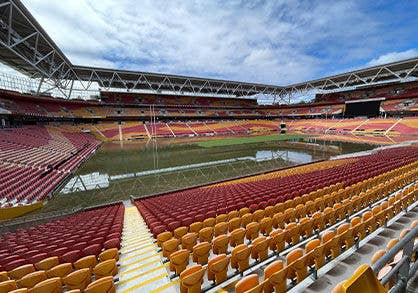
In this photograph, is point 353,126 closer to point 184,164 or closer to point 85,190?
point 184,164

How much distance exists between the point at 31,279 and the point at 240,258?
3656mm

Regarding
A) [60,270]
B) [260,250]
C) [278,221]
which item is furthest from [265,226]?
[60,270]

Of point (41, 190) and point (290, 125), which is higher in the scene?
point (290, 125)

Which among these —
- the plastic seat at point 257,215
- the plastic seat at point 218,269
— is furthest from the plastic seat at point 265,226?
A: the plastic seat at point 218,269

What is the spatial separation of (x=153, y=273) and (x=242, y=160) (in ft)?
73.4

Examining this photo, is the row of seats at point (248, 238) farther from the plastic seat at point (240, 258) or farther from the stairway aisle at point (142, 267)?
the stairway aisle at point (142, 267)

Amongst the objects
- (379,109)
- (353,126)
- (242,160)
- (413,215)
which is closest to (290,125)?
(353,126)

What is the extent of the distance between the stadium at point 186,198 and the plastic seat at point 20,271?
0.9 inches

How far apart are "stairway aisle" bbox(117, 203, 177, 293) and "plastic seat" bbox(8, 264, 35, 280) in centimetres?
165

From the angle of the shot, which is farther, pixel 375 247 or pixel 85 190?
pixel 85 190

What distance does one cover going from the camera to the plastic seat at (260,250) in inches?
164

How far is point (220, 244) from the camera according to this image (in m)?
4.66

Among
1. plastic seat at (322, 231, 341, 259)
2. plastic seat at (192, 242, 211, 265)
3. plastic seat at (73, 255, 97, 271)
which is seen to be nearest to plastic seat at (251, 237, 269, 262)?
plastic seat at (192, 242, 211, 265)

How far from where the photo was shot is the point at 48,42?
2723cm
